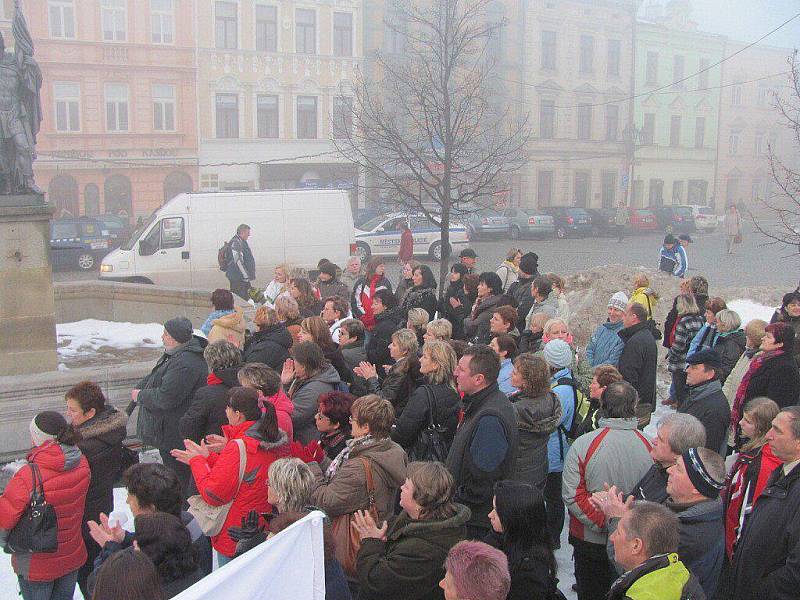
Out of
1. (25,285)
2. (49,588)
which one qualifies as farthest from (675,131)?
(49,588)

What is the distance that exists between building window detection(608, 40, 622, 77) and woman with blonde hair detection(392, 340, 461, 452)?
45.1 metres

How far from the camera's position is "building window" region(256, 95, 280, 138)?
117ft

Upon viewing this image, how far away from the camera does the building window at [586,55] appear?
45.5m

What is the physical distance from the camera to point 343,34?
37.0 meters

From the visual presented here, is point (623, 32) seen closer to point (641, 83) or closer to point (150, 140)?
point (641, 83)

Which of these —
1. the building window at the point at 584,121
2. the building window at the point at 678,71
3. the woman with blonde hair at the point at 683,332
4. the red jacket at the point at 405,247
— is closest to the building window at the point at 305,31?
the building window at the point at 584,121

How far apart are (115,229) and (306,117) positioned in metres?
13.5

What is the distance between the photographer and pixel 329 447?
483 cm

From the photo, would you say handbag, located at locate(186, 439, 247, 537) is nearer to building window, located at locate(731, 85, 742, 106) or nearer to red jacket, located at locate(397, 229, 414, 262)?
red jacket, located at locate(397, 229, 414, 262)

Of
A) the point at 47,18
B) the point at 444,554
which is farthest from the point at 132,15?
the point at 444,554

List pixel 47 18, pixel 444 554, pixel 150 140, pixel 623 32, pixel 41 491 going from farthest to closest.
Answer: pixel 623 32 < pixel 150 140 < pixel 47 18 < pixel 41 491 < pixel 444 554

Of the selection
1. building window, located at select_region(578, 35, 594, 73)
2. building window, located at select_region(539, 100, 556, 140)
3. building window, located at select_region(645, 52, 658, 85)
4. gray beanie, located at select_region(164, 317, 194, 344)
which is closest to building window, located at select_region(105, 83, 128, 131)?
building window, located at select_region(539, 100, 556, 140)

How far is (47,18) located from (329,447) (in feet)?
104

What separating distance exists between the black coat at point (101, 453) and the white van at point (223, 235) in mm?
13831
